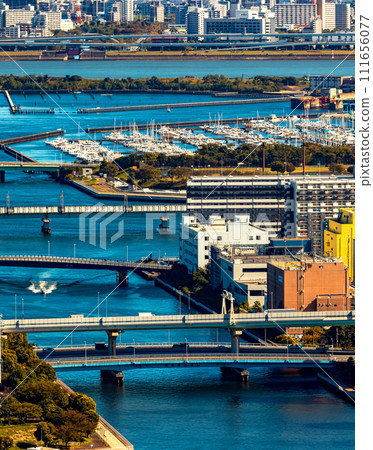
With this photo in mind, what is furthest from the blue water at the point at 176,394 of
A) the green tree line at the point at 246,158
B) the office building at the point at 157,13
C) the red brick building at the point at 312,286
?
the office building at the point at 157,13

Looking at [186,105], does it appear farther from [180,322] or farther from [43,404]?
[43,404]

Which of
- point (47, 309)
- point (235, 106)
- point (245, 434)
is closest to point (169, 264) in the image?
point (47, 309)

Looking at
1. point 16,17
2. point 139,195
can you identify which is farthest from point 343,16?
point 139,195

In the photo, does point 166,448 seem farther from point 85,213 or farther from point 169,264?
point 85,213

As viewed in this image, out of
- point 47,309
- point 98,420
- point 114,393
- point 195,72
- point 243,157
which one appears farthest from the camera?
point 195,72

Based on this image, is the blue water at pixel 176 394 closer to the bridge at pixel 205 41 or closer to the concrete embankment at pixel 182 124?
the concrete embankment at pixel 182 124
